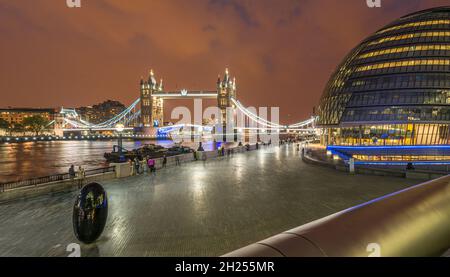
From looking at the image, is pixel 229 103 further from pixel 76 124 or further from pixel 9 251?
pixel 9 251

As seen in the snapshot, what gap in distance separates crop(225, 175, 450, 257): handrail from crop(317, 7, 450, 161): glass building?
1671 inches

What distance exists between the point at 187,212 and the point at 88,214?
14.3 ft

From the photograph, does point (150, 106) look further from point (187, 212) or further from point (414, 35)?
point (187, 212)

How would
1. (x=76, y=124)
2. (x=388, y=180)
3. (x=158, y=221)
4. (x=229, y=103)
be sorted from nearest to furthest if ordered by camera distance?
(x=158, y=221) → (x=388, y=180) → (x=229, y=103) → (x=76, y=124)

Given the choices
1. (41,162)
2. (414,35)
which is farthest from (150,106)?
(414,35)

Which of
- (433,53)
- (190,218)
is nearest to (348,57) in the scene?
(433,53)

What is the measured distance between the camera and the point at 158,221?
1048 cm

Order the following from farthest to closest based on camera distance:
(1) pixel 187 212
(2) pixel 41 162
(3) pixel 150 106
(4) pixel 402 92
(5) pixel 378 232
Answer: (3) pixel 150 106
(4) pixel 402 92
(2) pixel 41 162
(1) pixel 187 212
(5) pixel 378 232

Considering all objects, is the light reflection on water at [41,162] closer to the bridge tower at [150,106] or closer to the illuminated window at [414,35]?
the illuminated window at [414,35]

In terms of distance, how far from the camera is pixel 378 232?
2576 mm

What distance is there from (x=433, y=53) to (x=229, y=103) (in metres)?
113

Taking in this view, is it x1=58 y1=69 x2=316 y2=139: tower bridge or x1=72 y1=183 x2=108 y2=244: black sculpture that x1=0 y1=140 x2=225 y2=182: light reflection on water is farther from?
x1=58 y1=69 x2=316 y2=139: tower bridge
